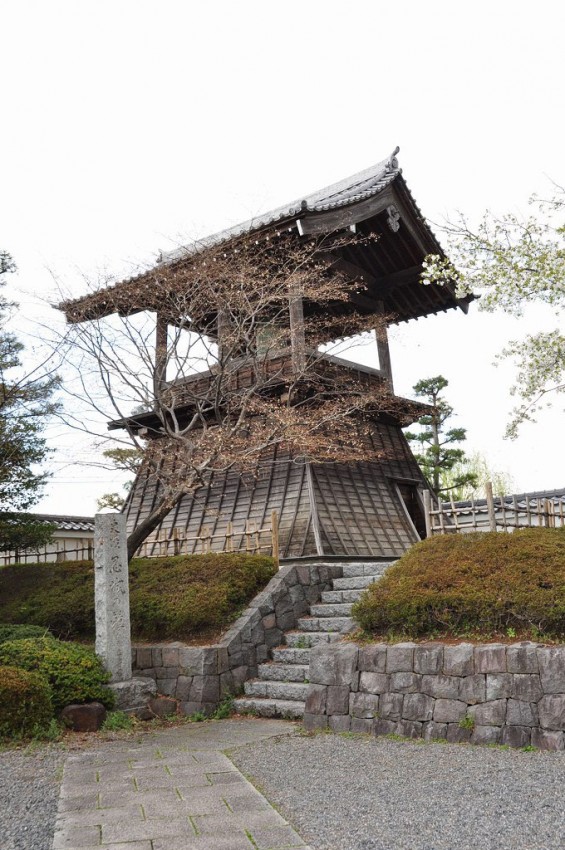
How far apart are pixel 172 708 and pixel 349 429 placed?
6.91m

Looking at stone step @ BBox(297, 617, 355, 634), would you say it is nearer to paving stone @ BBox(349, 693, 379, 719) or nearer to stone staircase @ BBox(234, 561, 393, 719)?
stone staircase @ BBox(234, 561, 393, 719)

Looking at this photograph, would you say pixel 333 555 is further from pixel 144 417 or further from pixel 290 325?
pixel 144 417

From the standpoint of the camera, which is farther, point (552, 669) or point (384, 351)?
point (384, 351)

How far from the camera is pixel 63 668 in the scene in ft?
27.7

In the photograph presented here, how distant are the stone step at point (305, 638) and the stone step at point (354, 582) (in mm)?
1193

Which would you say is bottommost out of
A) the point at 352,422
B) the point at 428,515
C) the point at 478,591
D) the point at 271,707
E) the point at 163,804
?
the point at 271,707

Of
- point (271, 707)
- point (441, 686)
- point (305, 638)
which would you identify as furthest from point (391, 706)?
point (305, 638)

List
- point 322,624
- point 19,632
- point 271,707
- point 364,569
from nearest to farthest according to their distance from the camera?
point 271,707 < point 19,632 < point 322,624 < point 364,569

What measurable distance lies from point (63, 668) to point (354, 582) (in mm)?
4571

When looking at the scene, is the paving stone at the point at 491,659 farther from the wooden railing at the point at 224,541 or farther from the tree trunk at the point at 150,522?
the tree trunk at the point at 150,522

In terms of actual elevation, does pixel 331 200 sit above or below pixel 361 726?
above

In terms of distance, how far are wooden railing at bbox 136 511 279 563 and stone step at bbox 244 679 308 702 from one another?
2.43 m

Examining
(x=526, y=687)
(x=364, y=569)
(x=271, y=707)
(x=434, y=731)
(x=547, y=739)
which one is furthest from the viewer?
(x=364, y=569)

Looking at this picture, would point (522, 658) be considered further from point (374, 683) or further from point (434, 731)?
point (374, 683)
